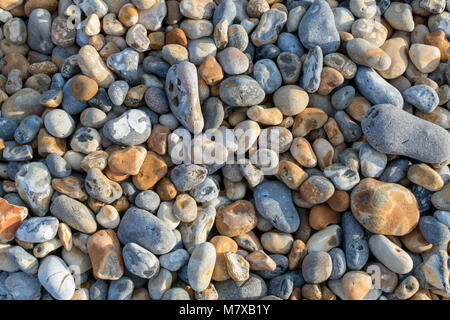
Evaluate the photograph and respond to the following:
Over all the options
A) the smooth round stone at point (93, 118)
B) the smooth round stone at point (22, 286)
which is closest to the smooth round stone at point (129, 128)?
the smooth round stone at point (93, 118)

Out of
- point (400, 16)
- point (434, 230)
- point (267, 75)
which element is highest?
point (400, 16)

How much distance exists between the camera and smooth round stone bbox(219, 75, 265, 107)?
194cm

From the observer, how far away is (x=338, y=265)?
179 centimetres

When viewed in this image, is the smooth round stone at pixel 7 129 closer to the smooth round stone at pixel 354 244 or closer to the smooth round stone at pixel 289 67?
the smooth round stone at pixel 289 67

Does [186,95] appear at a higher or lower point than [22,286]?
higher

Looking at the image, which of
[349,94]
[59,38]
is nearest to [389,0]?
[349,94]

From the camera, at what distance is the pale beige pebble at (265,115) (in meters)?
1.95

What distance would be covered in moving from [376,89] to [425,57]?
1.16 ft

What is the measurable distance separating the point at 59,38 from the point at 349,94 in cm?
156

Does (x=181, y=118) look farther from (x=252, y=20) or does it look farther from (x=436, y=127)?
(x=436, y=127)

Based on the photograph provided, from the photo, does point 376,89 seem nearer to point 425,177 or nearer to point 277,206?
point 425,177

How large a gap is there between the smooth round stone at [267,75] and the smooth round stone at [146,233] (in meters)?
0.86

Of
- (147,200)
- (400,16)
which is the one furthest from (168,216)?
(400,16)

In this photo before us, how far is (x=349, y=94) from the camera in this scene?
6.61 feet
